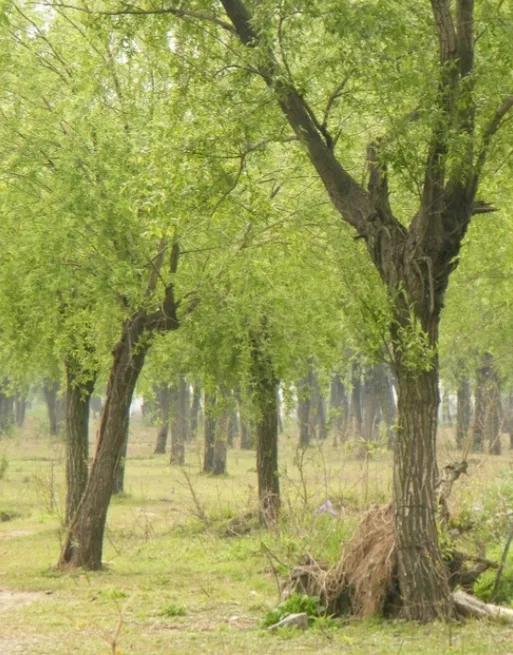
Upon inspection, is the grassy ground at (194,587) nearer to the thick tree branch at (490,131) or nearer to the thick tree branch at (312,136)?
the thick tree branch at (312,136)

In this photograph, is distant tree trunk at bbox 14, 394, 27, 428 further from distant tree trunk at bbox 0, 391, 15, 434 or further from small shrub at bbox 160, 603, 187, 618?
small shrub at bbox 160, 603, 187, 618

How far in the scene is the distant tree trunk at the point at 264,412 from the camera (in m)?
21.6

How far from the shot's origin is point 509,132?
12016 mm

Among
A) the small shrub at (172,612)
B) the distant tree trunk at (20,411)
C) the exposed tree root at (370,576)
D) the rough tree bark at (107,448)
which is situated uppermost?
the distant tree trunk at (20,411)

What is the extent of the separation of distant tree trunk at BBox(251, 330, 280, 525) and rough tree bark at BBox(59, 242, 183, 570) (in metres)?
2.94

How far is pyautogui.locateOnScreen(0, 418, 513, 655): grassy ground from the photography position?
36.5 ft

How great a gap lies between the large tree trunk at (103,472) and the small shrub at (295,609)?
6.48 m

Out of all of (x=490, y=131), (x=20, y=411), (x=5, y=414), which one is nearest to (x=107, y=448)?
(x=490, y=131)

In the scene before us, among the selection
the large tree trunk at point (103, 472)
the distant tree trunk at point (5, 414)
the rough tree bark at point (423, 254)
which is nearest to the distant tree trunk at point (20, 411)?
the distant tree trunk at point (5, 414)

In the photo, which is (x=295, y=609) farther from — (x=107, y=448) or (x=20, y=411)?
(x=20, y=411)

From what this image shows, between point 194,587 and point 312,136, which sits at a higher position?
point 312,136

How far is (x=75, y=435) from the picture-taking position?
2089 centimetres

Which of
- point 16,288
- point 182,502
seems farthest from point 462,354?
point 16,288

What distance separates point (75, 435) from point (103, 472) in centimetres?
Result: 257
